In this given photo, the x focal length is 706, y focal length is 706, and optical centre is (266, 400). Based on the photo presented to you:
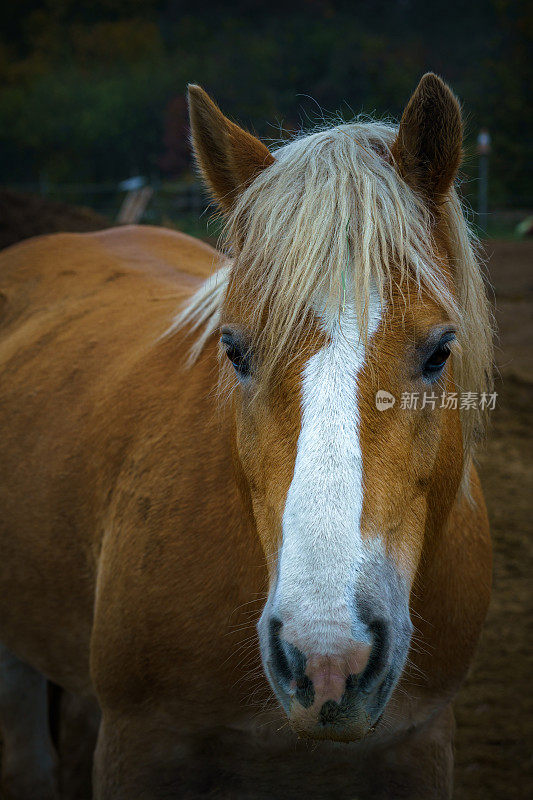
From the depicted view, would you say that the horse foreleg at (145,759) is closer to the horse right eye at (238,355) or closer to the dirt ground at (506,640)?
the horse right eye at (238,355)

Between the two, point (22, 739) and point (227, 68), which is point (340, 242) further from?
point (227, 68)

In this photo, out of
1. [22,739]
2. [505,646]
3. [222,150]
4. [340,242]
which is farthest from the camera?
[505,646]

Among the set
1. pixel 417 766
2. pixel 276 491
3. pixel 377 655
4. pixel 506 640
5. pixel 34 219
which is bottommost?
pixel 506 640

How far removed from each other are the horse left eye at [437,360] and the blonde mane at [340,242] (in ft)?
0.32

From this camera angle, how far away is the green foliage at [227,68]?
92.2 ft

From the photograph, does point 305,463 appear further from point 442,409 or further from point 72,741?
point 72,741

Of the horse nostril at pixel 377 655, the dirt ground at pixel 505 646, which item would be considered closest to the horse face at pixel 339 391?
the horse nostril at pixel 377 655

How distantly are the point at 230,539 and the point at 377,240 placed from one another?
907 millimetres

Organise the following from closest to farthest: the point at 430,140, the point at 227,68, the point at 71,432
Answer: the point at 430,140 → the point at 71,432 → the point at 227,68

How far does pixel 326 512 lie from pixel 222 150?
3.51 ft

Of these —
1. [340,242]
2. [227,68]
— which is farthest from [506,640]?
[227,68]

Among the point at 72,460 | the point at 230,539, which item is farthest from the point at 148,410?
the point at 230,539

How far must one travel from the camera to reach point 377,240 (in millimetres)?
1608

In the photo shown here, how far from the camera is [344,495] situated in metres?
1.33
